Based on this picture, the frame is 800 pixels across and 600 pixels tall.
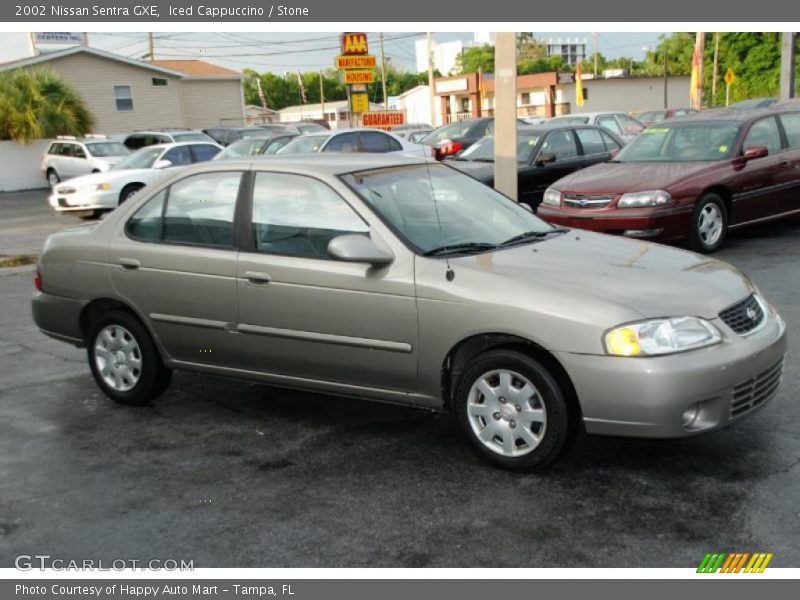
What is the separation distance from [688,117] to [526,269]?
7821 millimetres

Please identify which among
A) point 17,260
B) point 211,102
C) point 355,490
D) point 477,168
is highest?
point 211,102

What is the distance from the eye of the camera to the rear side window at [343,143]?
1666cm

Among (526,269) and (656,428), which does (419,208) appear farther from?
(656,428)

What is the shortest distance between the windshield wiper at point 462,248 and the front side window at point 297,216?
39cm

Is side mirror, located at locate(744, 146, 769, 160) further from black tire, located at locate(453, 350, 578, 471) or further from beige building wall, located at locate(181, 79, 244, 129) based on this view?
beige building wall, located at locate(181, 79, 244, 129)

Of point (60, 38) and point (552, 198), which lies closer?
point (552, 198)

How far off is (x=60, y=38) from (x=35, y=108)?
10.8 metres

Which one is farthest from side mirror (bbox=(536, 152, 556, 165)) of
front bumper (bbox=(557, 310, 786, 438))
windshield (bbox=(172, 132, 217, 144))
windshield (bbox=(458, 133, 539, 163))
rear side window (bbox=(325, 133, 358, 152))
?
windshield (bbox=(172, 132, 217, 144))

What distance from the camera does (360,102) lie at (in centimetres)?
2198

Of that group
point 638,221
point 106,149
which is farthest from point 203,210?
point 106,149

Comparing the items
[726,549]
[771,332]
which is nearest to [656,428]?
[726,549]

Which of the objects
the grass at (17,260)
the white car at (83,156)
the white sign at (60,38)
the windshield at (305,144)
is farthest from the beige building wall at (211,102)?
the grass at (17,260)

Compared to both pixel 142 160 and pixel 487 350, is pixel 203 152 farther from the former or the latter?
pixel 487 350

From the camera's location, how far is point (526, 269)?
454cm
